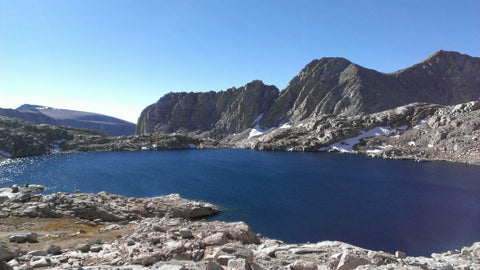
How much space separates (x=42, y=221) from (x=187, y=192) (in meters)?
27.5

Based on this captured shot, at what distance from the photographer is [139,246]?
1589 centimetres

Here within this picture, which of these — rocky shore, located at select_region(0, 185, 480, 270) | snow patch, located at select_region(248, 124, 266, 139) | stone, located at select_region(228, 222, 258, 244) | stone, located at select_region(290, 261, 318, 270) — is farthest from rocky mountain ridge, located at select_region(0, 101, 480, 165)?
stone, located at select_region(290, 261, 318, 270)

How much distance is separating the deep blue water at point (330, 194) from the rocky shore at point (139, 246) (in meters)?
9.28

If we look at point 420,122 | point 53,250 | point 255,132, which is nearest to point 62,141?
point 255,132

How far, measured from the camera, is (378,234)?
104 ft

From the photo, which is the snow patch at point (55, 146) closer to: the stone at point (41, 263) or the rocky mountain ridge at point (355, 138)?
the rocky mountain ridge at point (355, 138)

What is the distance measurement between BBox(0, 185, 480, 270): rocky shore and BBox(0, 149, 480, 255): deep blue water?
928cm

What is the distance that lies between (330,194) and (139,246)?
1636 inches

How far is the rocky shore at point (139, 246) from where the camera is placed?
12602 millimetres

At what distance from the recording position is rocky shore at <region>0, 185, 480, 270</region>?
41.3 ft

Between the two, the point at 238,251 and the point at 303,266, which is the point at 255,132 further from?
the point at 303,266

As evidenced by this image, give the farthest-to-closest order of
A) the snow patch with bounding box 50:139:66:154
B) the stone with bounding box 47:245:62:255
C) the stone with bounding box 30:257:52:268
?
the snow patch with bounding box 50:139:66:154 → the stone with bounding box 47:245:62:255 → the stone with bounding box 30:257:52:268

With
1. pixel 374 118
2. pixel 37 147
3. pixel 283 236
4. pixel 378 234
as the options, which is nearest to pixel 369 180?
pixel 378 234

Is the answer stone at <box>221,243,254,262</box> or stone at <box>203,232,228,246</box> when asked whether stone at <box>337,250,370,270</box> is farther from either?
stone at <box>203,232,228,246</box>
